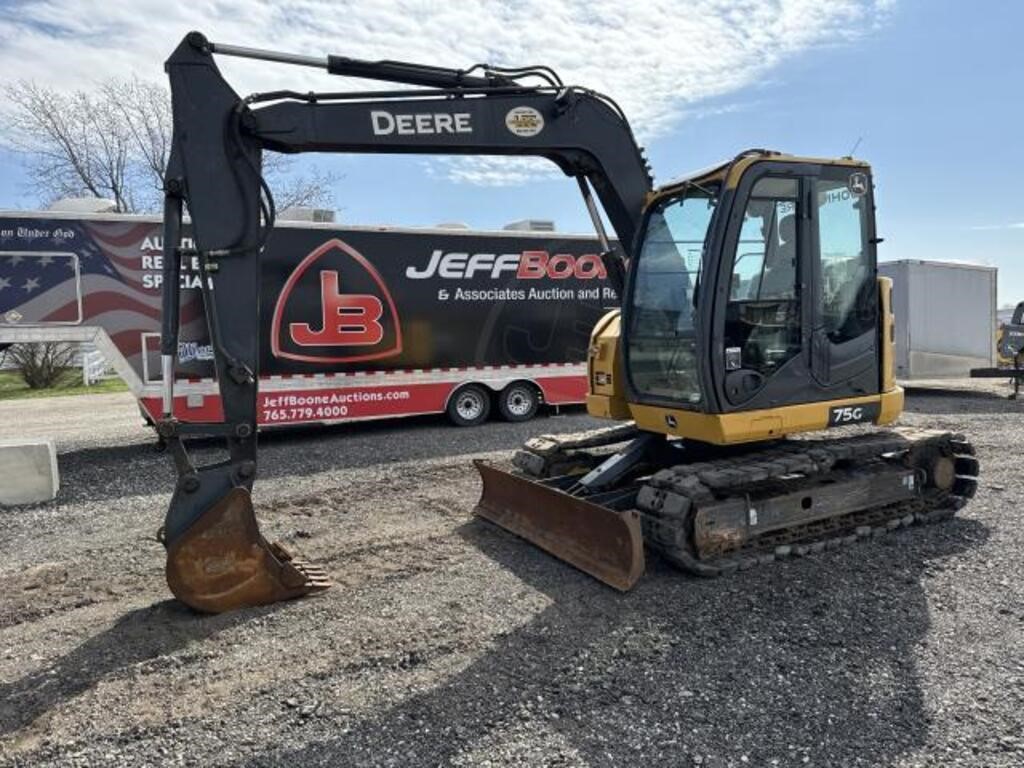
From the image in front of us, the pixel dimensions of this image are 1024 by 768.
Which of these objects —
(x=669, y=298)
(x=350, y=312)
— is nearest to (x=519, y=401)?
(x=350, y=312)

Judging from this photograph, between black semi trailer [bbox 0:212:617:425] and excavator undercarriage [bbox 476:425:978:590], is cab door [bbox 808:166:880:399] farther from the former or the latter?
black semi trailer [bbox 0:212:617:425]

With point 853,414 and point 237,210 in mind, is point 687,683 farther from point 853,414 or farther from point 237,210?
point 237,210

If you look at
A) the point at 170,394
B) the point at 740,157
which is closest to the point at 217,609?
the point at 170,394

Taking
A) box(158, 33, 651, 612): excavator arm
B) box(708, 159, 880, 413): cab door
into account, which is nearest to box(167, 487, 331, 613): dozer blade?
box(158, 33, 651, 612): excavator arm

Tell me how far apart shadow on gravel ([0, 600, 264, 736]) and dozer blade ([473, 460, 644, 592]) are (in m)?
2.14

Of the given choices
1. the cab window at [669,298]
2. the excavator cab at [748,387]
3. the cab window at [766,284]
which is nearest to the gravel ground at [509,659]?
the excavator cab at [748,387]

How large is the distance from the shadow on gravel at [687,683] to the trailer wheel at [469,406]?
21.9 feet

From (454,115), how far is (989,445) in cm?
829

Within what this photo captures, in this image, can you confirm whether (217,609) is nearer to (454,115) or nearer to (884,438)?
(454,115)

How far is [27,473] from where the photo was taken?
24.8 feet

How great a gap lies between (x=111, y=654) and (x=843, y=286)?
214 inches

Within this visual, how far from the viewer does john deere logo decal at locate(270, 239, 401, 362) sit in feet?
33.7

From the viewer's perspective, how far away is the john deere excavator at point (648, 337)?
14.8 feet

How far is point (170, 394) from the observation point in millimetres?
4473
